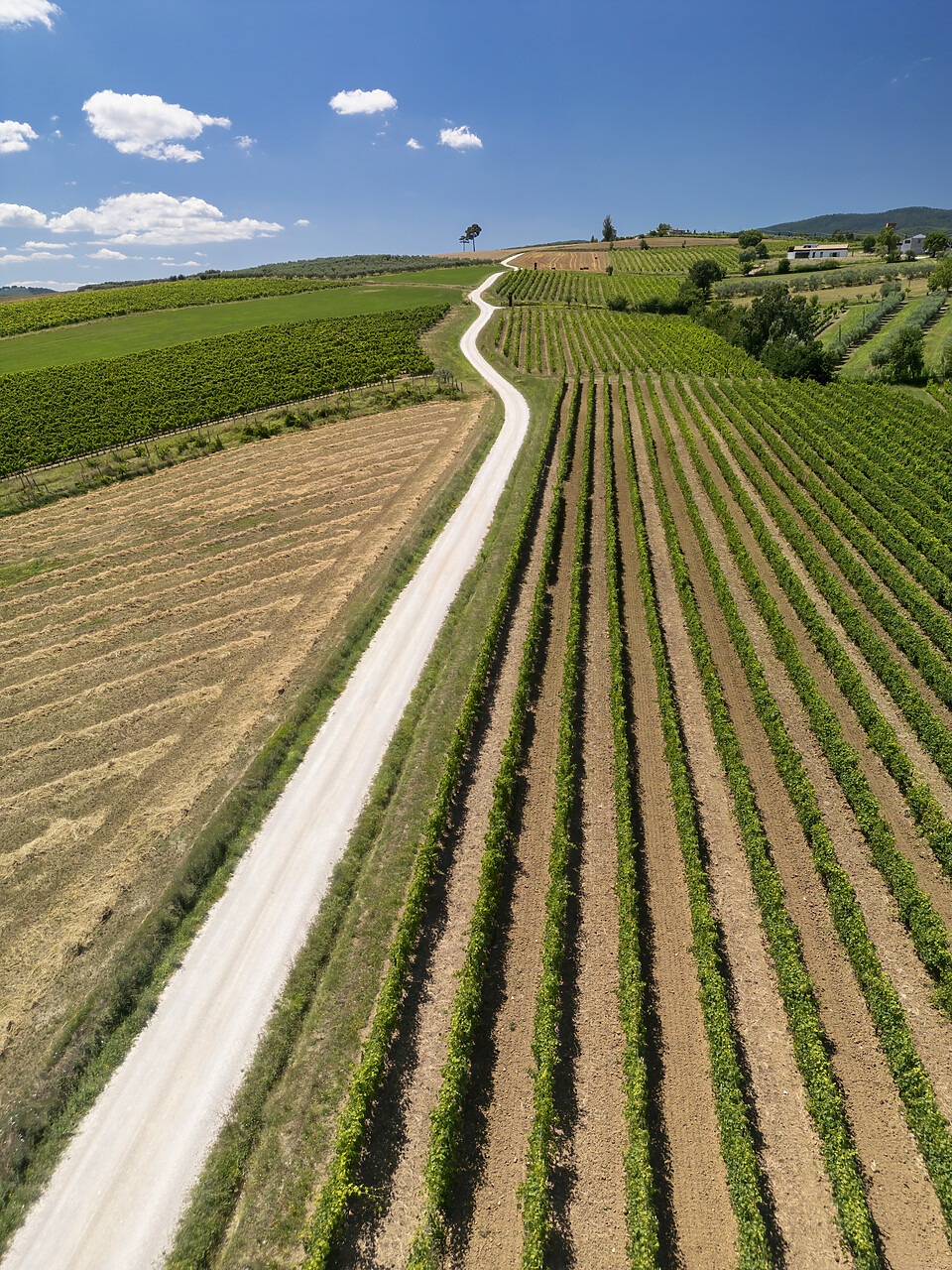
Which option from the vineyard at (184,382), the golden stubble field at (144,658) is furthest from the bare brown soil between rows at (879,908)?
the vineyard at (184,382)

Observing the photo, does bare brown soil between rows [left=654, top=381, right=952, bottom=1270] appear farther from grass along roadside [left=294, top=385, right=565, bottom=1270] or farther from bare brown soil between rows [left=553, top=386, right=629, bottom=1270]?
grass along roadside [left=294, top=385, right=565, bottom=1270]

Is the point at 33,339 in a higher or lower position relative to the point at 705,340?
higher

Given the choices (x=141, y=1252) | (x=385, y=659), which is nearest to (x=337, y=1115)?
(x=141, y=1252)

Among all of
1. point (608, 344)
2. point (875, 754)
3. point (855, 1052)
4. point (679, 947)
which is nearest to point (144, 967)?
point (679, 947)

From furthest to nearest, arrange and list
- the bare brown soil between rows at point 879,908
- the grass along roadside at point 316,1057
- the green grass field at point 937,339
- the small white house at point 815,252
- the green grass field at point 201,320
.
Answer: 1. the small white house at point 815,252
2. the green grass field at point 201,320
3. the green grass field at point 937,339
4. the bare brown soil between rows at point 879,908
5. the grass along roadside at point 316,1057

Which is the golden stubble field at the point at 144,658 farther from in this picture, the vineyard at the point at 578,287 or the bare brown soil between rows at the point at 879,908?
the vineyard at the point at 578,287

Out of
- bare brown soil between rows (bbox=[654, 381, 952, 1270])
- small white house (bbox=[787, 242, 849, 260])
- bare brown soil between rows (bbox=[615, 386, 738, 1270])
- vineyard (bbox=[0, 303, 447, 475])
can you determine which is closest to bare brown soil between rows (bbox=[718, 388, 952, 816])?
bare brown soil between rows (bbox=[654, 381, 952, 1270])

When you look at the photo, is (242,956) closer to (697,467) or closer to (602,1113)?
(602,1113)
